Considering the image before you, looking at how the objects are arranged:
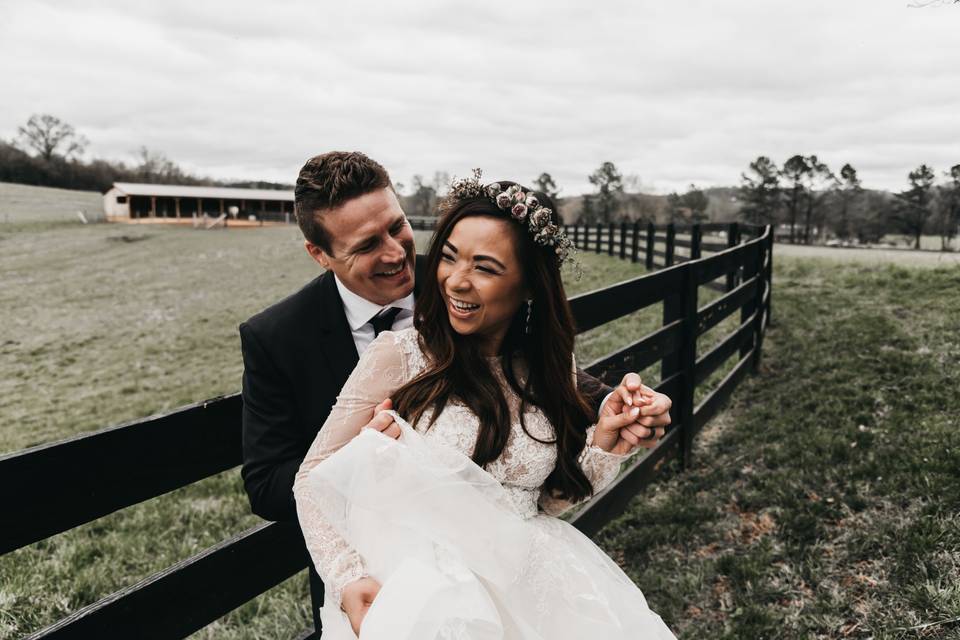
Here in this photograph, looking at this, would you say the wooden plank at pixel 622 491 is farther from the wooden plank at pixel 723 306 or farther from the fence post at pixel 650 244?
the fence post at pixel 650 244

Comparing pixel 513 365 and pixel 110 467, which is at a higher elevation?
pixel 513 365

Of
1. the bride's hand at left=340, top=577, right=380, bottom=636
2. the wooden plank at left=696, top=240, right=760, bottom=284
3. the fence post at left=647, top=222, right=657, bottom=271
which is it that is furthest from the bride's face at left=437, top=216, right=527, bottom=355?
the fence post at left=647, top=222, right=657, bottom=271

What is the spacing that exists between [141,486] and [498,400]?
1032mm

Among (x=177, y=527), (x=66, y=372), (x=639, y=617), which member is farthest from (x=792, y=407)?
(x=66, y=372)

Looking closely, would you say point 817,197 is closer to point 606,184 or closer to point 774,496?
point 606,184

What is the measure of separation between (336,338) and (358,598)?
80 centimetres

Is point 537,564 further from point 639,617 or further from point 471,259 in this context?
point 471,259

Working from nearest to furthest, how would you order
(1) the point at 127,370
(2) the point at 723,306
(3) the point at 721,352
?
(3) the point at 721,352 → (2) the point at 723,306 → (1) the point at 127,370

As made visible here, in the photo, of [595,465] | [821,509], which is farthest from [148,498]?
[821,509]

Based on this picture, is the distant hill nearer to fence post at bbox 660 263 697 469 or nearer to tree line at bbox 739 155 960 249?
tree line at bbox 739 155 960 249

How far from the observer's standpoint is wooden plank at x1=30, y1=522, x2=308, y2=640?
1726mm

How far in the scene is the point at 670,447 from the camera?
15.8ft

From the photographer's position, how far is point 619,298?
3752mm

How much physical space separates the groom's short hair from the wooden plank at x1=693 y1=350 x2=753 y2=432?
3761 mm
